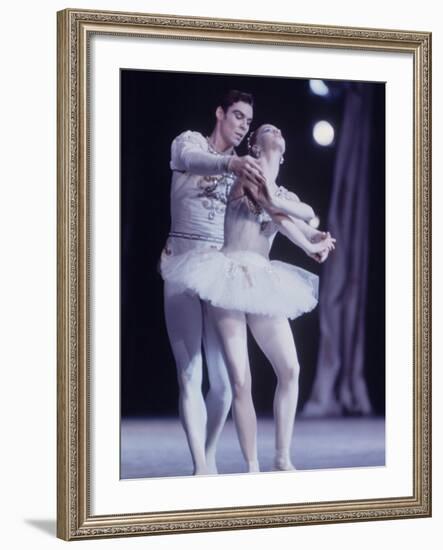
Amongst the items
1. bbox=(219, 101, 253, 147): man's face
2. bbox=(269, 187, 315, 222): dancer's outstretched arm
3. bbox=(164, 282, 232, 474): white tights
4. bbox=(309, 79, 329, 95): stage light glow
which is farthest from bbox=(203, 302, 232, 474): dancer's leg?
bbox=(309, 79, 329, 95): stage light glow

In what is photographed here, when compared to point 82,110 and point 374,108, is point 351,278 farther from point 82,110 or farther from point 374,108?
point 82,110

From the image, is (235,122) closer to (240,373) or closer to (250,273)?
(250,273)

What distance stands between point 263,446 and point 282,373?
8.3 inches

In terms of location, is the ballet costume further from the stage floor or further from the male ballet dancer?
the stage floor

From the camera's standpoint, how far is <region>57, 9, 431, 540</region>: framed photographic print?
4316 mm

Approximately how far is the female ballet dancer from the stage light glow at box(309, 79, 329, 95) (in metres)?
0.17

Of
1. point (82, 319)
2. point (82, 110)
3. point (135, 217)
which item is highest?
point (82, 110)

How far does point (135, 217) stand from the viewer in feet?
14.3

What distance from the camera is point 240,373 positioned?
450cm

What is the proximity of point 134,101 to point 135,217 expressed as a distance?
1.03 ft

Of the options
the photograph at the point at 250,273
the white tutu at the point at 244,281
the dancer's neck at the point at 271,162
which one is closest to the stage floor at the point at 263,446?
the photograph at the point at 250,273

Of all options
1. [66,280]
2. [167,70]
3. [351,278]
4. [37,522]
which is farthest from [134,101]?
[37,522]

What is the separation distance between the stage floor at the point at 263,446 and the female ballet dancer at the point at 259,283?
0.09 feet

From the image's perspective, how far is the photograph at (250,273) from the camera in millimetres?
4387
